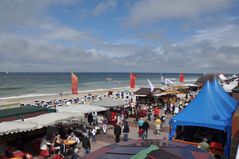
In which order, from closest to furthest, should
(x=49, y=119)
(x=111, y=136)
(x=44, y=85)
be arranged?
(x=49, y=119) → (x=111, y=136) → (x=44, y=85)

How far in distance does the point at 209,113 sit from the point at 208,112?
0.26 ft

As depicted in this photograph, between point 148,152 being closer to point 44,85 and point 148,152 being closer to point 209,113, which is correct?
point 209,113

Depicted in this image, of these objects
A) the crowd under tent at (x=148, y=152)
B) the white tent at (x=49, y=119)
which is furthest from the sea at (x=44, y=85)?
the crowd under tent at (x=148, y=152)

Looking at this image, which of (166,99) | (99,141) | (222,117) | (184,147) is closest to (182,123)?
(222,117)

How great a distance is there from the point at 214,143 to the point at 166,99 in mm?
16374

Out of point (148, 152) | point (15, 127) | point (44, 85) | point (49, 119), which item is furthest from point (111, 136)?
point (44, 85)

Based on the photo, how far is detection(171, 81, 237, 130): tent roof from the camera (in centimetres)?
1031

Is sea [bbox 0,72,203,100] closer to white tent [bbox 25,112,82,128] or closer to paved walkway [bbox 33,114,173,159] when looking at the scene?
paved walkway [bbox 33,114,173,159]

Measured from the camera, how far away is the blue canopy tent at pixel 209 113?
400 inches

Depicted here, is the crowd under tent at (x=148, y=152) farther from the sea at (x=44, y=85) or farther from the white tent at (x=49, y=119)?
the sea at (x=44, y=85)

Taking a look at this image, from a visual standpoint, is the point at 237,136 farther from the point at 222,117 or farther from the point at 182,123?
the point at 182,123

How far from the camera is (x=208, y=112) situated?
10.9 meters

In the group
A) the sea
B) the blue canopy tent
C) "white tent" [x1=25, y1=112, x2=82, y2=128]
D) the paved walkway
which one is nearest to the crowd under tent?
the blue canopy tent

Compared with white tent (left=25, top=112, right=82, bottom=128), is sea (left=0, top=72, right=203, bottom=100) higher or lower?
higher
